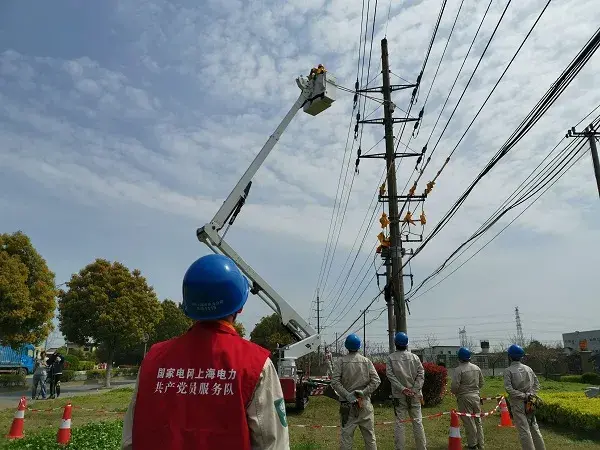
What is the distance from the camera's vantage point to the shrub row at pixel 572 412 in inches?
393

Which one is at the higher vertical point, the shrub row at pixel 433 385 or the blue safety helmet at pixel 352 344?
the blue safety helmet at pixel 352 344

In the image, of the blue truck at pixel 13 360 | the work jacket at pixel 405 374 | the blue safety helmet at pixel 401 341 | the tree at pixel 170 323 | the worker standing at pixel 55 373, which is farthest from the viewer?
the tree at pixel 170 323

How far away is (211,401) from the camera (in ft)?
6.50

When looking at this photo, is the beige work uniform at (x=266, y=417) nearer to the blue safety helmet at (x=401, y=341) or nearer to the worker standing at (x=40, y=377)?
the blue safety helmet at (x=401, y=341)

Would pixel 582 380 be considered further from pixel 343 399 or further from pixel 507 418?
pixel 343 399

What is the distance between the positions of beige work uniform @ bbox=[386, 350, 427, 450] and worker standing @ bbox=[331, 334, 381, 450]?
0.67 metres

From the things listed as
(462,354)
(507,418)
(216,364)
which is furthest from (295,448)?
(216,364)

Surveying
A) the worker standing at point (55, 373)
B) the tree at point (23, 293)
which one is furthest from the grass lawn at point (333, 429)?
the tree at point (23, 293)

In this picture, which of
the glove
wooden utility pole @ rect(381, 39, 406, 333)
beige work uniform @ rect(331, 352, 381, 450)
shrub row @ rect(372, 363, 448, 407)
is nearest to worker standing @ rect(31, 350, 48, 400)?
wooden utility pole @ rect(381, 39, 406, 333)

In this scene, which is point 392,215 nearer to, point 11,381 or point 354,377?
point 354,377

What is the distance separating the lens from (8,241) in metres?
21.6

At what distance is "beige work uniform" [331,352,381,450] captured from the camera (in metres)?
7.40

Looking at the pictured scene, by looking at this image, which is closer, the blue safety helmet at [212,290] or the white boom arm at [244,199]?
the blue safety helmet at [212,290]

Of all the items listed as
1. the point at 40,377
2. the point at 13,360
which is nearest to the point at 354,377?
the point at 40,377
